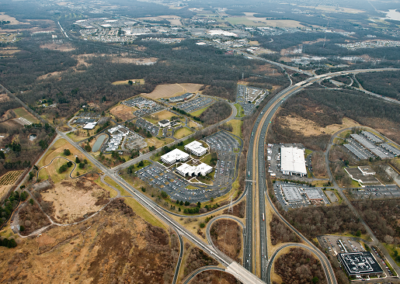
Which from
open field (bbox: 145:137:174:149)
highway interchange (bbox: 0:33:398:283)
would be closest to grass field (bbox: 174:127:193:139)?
open field (bbox: 145:137:174:149)

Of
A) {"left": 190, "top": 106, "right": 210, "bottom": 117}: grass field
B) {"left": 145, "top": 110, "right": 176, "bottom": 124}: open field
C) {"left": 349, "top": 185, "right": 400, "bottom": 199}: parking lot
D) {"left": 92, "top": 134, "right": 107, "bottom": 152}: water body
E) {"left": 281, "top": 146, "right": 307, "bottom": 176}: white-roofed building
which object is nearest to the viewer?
{"left": 349, "top": 185, "right": 400, "bottom": 199}: parking lot

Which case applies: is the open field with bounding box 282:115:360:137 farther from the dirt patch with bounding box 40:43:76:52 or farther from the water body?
the dirt patch with bounding box 40:43:76:52

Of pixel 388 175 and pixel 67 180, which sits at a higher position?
pixel 388 175

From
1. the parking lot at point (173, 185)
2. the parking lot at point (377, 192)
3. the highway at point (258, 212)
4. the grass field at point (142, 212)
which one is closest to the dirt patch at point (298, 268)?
the highway at point (258, 212)

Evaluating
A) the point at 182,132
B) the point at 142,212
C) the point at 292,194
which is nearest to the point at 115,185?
the point at 142,212

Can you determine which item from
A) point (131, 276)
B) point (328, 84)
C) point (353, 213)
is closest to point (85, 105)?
point (131, 276)

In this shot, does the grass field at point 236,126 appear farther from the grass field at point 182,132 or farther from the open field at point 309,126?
the open field at point 309,126

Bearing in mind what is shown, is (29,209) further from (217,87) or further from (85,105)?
(217,87)

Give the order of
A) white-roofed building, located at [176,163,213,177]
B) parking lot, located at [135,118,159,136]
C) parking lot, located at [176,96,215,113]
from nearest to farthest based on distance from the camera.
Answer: white-roofed building, located at [176,163,213,177] < parking lot, located at [135,118,159,136] < parking lot, located at [176,96,215,113]
